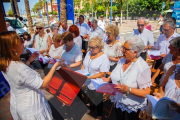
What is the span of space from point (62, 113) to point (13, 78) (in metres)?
1.91

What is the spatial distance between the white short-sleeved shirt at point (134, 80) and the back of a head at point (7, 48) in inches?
55.0

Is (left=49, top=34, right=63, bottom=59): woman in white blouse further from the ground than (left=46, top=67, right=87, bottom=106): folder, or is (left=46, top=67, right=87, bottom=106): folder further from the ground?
(left=49, top=34, right=63, bottom=59): woman in white blouse

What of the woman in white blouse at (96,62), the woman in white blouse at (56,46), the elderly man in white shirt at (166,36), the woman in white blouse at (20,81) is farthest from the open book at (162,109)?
the woman in white blouse at (56,46)

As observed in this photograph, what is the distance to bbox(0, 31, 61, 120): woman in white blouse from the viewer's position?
1.42 metres

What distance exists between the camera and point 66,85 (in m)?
2.02

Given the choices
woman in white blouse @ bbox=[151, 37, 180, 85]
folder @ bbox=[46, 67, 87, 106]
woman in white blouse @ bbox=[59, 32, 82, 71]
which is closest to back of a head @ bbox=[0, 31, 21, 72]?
folder @ bbox=[46, 67, 87, 106]

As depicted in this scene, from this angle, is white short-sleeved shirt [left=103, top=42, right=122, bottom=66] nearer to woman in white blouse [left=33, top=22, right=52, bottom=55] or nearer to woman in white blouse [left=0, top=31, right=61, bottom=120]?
woman in white blouse [left=33, top=22, right=52, bottom=55]

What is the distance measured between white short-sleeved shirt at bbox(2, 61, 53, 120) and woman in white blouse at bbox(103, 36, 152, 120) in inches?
41.1

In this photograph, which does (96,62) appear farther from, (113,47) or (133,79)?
(113,47)

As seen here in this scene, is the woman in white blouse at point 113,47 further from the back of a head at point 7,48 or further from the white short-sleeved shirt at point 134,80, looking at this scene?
the back of a head at point 7,48

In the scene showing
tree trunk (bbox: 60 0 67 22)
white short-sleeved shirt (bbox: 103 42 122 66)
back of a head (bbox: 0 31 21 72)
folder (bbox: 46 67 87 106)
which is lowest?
folder (bbox: 46 67 87 106)

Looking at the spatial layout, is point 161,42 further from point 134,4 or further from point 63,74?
point 134,4

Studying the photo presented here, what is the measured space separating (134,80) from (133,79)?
0.06 ft

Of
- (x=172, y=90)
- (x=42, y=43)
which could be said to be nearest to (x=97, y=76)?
(x=172, y=90)
